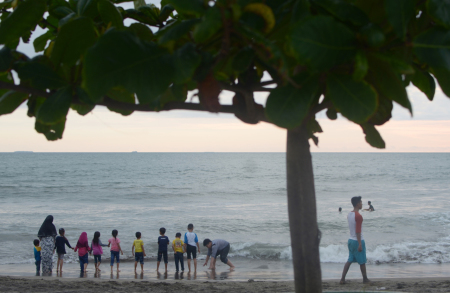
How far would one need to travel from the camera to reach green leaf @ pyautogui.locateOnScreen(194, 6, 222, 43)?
747mm

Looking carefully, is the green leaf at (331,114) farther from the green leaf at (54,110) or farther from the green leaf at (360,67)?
the green leaf at (54,110)

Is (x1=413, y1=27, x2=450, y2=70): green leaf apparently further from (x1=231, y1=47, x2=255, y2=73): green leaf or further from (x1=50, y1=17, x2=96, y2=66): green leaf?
(x1=50, y1=17, x2=96, y2=66): green leaf

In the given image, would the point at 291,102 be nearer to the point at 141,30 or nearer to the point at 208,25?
the point at 208,25

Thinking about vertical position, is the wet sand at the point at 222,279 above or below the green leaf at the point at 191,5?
below

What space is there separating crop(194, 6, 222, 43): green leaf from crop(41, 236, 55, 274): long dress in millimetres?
10797

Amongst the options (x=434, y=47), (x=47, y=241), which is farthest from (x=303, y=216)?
(x=47, y=241)

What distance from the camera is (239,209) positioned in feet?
79.7

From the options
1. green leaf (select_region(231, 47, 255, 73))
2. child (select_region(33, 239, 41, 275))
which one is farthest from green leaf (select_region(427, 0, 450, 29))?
child (select_region(33, 239, 41, 275))

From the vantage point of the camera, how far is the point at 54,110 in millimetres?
1012

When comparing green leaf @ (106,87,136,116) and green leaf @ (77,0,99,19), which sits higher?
green leaf @ (77,0,99,19)

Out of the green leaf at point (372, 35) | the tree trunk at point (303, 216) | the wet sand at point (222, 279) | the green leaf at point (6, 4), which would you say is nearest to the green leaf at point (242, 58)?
the green leaf at point (372, 35)

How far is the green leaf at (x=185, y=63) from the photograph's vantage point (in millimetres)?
840

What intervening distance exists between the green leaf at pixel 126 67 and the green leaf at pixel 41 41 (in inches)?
43.4

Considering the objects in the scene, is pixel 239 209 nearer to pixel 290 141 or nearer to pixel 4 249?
pixel 4 249
